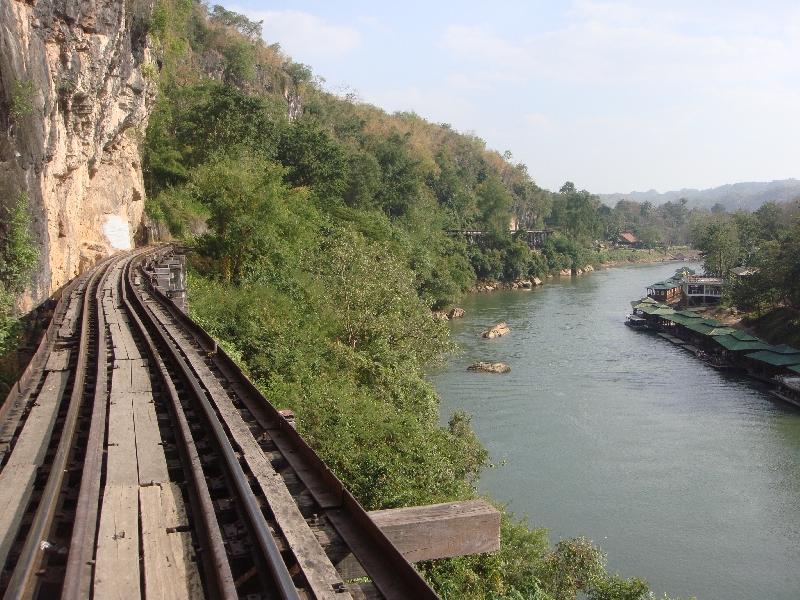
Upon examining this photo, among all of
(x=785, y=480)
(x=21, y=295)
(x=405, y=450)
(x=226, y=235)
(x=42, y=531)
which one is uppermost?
(x=226, y=235)

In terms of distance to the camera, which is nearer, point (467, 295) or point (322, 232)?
point (322, 232)

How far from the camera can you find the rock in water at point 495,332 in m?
39.6

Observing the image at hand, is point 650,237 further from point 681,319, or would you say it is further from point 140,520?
point 140,520

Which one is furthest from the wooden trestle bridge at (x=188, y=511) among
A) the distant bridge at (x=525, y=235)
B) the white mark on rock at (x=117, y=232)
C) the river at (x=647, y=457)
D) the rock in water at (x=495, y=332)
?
the distant bridge at (x=525, y=235)

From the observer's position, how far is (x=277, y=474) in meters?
4.94

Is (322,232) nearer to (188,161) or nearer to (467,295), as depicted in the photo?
(188,161)

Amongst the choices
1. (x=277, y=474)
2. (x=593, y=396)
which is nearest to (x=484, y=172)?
(x=593, y=396)

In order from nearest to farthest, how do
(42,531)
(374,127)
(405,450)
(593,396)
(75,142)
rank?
(42,531) → (405,450) → (75,142) → (593,396) → (374,127)

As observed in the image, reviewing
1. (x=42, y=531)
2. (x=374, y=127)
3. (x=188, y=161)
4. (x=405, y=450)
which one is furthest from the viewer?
(x=374, y=127)

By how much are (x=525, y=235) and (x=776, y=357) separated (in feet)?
163

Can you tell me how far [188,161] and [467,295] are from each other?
2895 cm

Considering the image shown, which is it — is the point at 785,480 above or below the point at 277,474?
below

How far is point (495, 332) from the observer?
3991 cm

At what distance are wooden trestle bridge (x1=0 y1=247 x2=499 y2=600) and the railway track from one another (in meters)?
0.01
